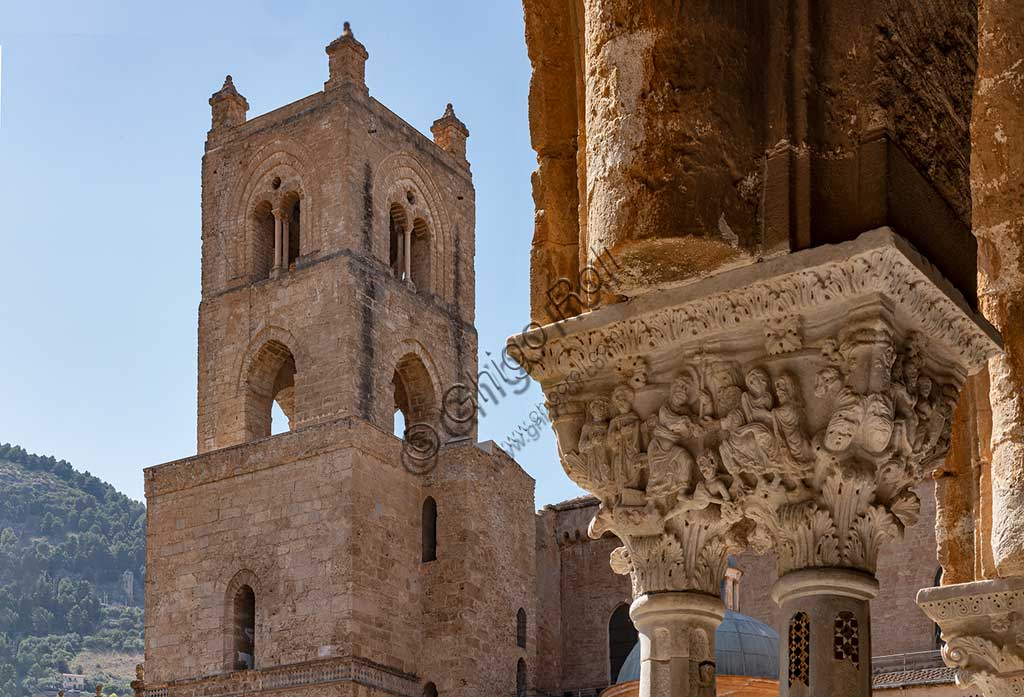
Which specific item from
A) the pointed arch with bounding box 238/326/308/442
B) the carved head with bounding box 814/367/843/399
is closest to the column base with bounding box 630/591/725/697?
the carved head with bounding box 814/367/843/399

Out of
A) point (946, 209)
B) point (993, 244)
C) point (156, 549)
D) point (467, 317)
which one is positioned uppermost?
point (467, 317)

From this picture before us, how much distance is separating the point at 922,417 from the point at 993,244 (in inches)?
77.5

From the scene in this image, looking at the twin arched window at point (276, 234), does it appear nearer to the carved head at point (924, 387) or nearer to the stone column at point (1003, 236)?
the stone column at point (1003, 236)

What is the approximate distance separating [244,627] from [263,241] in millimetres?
6464

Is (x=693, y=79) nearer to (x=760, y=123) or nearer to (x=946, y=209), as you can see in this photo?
(x=760, y=123)

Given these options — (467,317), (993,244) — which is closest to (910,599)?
(467,317)

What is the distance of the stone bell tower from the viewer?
22984 mm

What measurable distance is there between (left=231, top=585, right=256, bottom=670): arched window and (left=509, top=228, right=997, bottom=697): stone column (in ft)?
65.7

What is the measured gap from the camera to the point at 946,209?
4129mm

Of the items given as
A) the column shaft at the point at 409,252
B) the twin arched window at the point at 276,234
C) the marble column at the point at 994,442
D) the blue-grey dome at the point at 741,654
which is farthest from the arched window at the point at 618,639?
the marble column at the point at 994,442

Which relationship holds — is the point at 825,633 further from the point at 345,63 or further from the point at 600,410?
the point at 345,63

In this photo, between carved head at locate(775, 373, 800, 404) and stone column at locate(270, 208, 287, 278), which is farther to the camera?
stone column at locate(270, 208, 287, 278)

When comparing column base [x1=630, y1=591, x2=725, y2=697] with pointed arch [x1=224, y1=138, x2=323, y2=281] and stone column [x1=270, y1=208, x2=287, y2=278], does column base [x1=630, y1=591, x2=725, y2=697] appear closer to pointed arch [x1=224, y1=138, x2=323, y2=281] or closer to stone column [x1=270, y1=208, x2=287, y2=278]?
pointed arch [x1=224, y1=138, x2=323, y2=281]

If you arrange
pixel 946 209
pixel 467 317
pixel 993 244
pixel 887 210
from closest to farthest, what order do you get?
1. pixel 887 210
2. pixel 946 209
3. pixel 993 244
4. pixel 467 317
